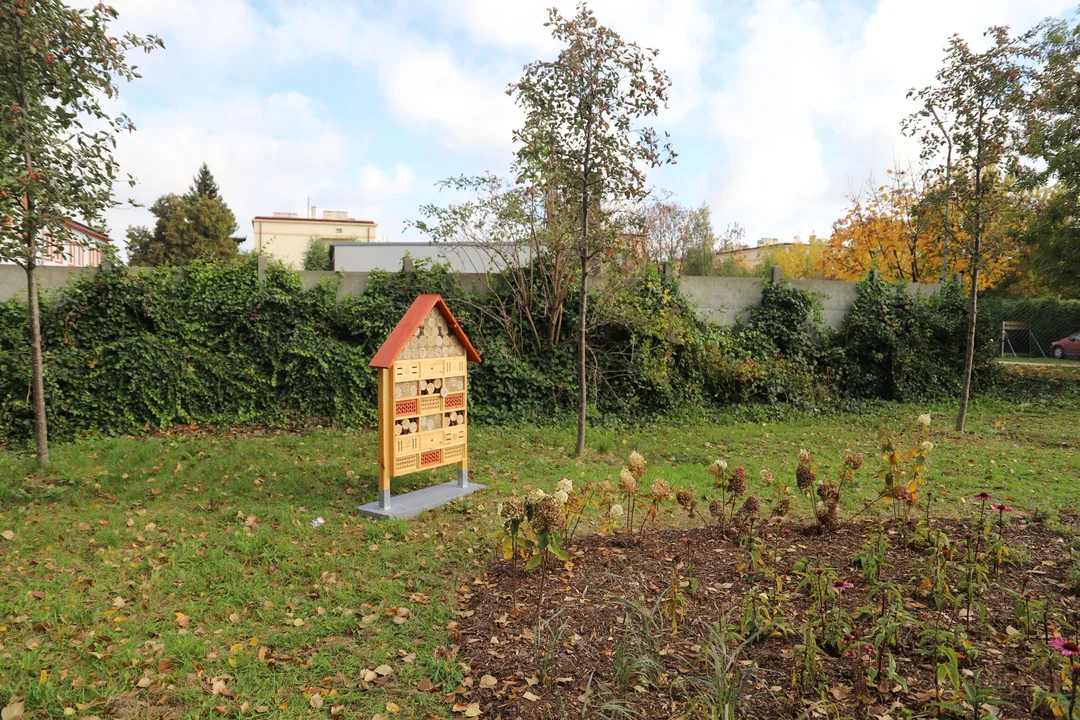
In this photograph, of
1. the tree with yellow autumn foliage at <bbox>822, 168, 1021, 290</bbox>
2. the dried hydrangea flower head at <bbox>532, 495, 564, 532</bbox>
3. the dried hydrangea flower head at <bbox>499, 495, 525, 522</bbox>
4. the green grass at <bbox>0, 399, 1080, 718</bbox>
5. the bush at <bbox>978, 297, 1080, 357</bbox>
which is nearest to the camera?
the green grass at <bbox>0, 399, 1080, 718</bbox>

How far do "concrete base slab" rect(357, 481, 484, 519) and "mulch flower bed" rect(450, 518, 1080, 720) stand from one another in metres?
1.51

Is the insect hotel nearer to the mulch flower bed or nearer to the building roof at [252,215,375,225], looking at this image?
the mulch flower bed

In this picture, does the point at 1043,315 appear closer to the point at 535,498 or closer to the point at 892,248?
the point at 892,248

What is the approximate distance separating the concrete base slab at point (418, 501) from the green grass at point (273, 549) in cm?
16

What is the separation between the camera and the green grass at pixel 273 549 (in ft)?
10.8

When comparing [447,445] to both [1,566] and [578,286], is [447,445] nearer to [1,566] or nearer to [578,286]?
[1,566]

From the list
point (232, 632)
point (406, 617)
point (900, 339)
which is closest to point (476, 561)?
point (406, 617)

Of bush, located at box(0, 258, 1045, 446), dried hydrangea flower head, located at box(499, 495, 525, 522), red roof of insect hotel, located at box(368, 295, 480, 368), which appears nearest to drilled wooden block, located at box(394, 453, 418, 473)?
red roof of insect hotel, located at box(368, 295, 480, 368)

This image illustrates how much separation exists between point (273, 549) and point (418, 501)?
1498 millimetres

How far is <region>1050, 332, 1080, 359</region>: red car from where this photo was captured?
77.8ft

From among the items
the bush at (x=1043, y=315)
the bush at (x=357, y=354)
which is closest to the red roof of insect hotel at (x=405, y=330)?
the bush at (x=357, y=354)

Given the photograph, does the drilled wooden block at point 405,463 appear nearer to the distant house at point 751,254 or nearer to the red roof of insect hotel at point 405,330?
the red roof of insect hotel at point 405,330

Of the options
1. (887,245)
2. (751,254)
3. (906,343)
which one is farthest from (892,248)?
(751,254)

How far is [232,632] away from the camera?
12.3 feet
